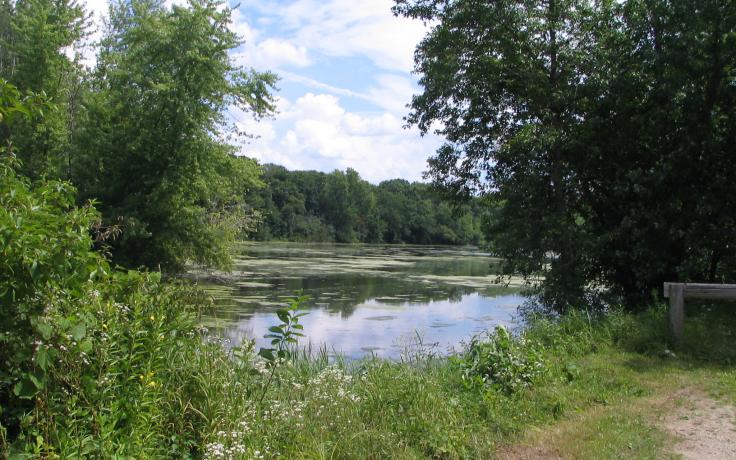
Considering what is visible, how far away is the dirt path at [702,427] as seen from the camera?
404 cm

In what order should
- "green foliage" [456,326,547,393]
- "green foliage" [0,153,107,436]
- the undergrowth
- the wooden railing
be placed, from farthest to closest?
the wooden railing < "green foliage" [456,326,547,393] < the undergrowth < "green foliage" [0,153,107,436]

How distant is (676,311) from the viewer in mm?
7184

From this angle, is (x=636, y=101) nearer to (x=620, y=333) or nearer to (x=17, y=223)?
(x=620, y=333)

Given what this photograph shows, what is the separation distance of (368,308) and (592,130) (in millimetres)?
8362

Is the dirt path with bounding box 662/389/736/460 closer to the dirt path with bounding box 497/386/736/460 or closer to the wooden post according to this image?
the dirt path with bounding box 497/386/736/460

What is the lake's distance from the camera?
1196cm

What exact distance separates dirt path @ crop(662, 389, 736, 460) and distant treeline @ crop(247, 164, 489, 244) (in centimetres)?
8330

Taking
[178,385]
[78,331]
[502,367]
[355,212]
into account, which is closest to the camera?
[78,331]

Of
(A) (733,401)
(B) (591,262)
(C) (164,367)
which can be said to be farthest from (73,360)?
(B) (591,262)

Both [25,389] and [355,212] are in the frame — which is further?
[355,212]

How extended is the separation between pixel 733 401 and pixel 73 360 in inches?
211

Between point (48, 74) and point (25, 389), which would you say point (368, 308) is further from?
point (48, 74)

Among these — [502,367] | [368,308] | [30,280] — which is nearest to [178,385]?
[30,280]

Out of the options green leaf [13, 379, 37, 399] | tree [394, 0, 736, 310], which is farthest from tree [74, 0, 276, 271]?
green leaf [13, 379, 37, 399]
